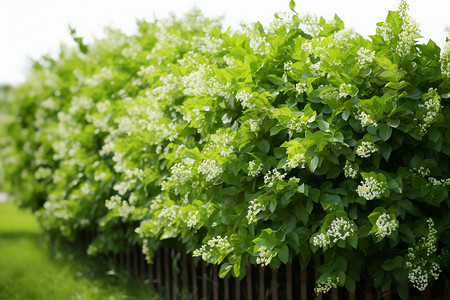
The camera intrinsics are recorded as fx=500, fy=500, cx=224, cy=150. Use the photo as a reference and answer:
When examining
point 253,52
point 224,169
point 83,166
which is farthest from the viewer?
point 83,166

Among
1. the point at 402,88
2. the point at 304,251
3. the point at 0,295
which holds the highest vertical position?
the point at 402,88

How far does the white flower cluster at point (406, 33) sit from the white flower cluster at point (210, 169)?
1497 mm

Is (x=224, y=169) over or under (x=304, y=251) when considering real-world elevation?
over

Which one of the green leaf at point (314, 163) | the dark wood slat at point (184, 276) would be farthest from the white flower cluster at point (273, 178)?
the dark wood slat at point (184, 276)

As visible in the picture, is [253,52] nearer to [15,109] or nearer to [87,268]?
[87,268]

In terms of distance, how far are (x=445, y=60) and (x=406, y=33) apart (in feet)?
1.18

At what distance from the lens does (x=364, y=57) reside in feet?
11.0

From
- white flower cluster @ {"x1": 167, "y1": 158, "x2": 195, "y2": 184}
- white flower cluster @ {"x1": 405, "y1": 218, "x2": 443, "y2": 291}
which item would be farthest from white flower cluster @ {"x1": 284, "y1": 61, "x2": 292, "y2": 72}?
white flower cluster @ {"x1": 405, "y1": 218, "x2": 443, "y2": 291}

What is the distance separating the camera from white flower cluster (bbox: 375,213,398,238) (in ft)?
10.1

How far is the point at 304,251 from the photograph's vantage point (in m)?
3.48

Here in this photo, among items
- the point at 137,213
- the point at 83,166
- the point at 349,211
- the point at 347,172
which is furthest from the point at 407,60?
the point at 83,166

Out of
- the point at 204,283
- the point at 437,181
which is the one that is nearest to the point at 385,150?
the point at 437,181

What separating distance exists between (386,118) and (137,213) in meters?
2.69

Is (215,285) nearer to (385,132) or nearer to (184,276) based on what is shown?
(184,276)
